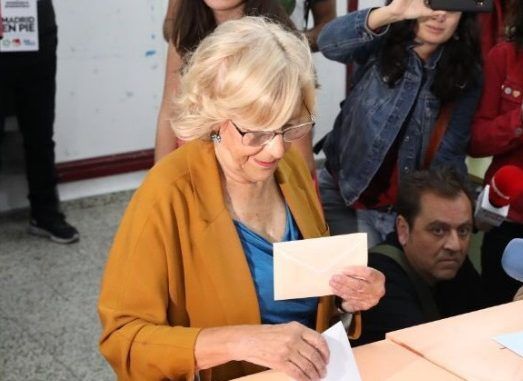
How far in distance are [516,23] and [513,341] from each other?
49.5 inches

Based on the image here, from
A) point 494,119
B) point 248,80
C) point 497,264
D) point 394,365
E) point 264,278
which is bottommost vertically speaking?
point 497,264

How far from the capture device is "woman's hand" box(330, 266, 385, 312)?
164 cm

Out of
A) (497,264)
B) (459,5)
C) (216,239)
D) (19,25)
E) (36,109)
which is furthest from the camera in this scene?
(36,109)

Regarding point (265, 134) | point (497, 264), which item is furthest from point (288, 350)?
point (497, 264)

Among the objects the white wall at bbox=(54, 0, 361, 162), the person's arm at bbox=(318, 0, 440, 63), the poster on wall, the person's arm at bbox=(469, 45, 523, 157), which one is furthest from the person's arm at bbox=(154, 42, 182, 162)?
the white wall at bbox=(54, 0, 361, 162)

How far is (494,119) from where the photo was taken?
102 inches

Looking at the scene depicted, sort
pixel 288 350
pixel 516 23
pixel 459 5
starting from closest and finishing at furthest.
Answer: pixel 288 350 < pixel 459 5 < pixel 516 23

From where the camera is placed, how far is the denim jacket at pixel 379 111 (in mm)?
2504

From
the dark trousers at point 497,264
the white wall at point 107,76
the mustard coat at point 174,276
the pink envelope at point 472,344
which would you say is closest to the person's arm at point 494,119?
the dark trousers at point 497,264

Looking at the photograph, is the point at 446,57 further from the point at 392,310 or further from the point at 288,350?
the point at 288,350

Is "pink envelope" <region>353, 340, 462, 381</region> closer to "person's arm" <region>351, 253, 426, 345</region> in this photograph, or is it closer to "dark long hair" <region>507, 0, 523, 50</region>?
"person's arm" <region>351, 253, 426, 345</region>

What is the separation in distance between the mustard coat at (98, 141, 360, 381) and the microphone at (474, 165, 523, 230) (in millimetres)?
1065

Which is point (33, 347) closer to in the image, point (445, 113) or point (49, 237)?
point (49, 237)

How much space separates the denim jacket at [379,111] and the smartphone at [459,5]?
169 mm
